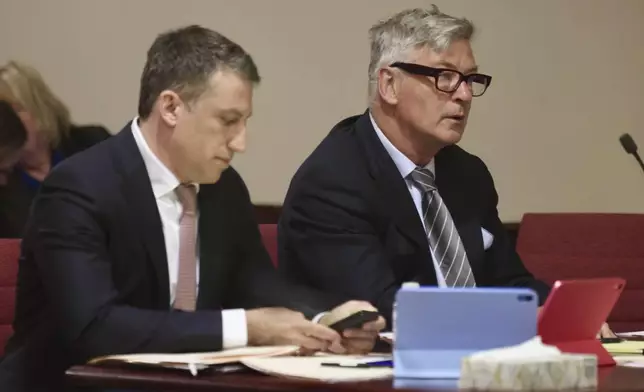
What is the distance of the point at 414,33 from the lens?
2428 mm

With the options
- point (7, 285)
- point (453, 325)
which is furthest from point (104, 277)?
point (453, 325)

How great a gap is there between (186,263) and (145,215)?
14 centimetres

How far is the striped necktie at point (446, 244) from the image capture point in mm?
2375

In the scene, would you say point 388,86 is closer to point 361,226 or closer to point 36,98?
point 361,226

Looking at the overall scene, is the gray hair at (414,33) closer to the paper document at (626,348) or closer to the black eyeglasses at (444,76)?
the black eyeglasses at (444,76)

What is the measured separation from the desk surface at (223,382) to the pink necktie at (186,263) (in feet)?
1.53

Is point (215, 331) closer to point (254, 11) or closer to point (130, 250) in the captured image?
point (130, 250)

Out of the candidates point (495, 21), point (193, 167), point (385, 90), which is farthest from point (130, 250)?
point (495, 21)

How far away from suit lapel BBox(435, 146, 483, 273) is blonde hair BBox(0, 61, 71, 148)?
1234 mm

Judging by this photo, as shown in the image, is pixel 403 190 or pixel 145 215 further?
pixel 403 190

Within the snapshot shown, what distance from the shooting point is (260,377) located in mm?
1478

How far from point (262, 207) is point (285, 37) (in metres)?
0.53

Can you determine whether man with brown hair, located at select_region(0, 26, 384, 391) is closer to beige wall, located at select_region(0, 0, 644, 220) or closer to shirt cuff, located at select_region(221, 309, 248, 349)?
shirt cuff, located at select_region(221, 309, 248, 349)

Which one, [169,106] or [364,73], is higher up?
[169,106]
